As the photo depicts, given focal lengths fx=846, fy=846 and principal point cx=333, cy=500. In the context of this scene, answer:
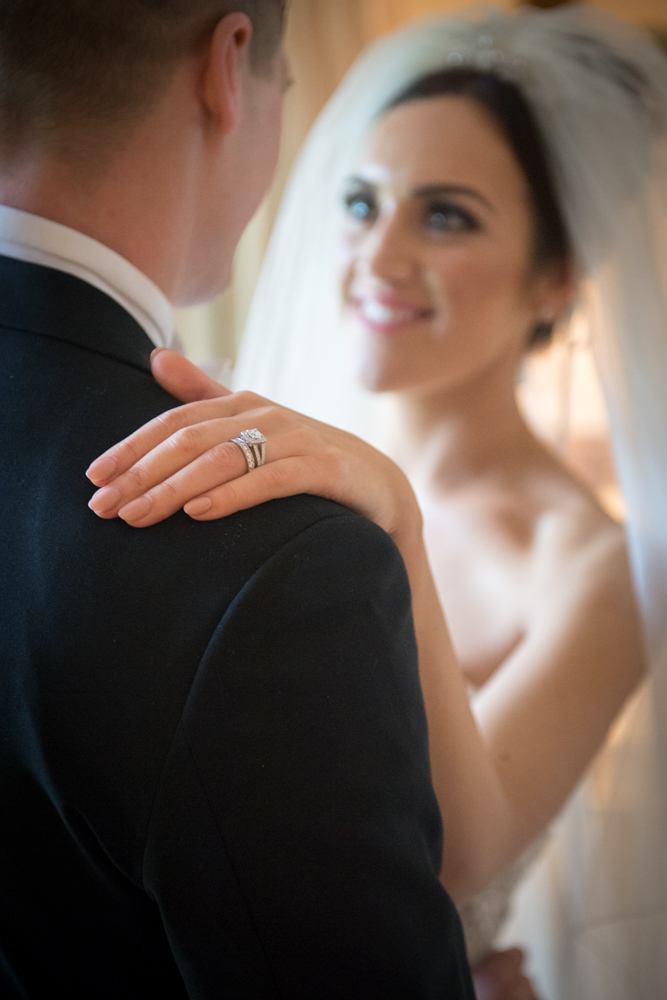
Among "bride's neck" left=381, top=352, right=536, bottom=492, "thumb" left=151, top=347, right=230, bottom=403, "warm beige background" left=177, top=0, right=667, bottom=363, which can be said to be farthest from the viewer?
"warm beige background" left=177, top=0, right=667, bottom=363

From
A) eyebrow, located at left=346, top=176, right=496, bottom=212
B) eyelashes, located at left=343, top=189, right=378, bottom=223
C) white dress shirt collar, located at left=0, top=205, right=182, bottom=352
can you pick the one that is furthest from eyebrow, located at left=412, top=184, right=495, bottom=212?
white dress shirt collar, located at left=0, top=205, right=182, bottom=352

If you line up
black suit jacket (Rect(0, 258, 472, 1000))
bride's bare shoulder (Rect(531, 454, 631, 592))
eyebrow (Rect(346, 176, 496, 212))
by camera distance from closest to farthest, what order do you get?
black suit jacket (Rect(0, 258, 472, 1000)) → bride's bare shoulder (Rect(531, 454, 631, 592)) → eyebrow (Rect(346, 176, 496, 212))

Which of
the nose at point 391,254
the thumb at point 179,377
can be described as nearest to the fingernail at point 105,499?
the thumb at point 179,377

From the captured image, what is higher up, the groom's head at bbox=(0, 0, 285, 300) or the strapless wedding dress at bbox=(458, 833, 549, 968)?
the groom's head at bbox=(0, 0, 285, 300)

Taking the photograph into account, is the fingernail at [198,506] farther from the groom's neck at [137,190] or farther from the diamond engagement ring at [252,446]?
the groom's neck at [137,190]

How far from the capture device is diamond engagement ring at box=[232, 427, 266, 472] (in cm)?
59

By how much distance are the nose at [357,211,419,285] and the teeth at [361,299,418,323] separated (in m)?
0.05

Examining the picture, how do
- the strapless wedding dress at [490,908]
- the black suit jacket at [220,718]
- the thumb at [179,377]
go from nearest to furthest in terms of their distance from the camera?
the black suit jacket at [220,718]
the thumb at [179,377]
the strapless wedding dress at [490,908]

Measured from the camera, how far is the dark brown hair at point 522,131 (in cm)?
158

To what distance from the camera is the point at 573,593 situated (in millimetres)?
1363

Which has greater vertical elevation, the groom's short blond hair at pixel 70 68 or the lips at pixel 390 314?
the groom's short blond hair at pixel 70 68

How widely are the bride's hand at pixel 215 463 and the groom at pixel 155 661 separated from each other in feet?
0.06

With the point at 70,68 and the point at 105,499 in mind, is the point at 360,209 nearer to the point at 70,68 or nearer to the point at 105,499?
the point at 70,68

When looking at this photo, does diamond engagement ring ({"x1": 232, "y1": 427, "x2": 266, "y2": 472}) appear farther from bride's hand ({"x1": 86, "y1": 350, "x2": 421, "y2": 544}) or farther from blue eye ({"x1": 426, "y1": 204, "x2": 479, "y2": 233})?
blue eye ({"x1": 426, "y1": 204, "x2": 479, "y2": 233})
